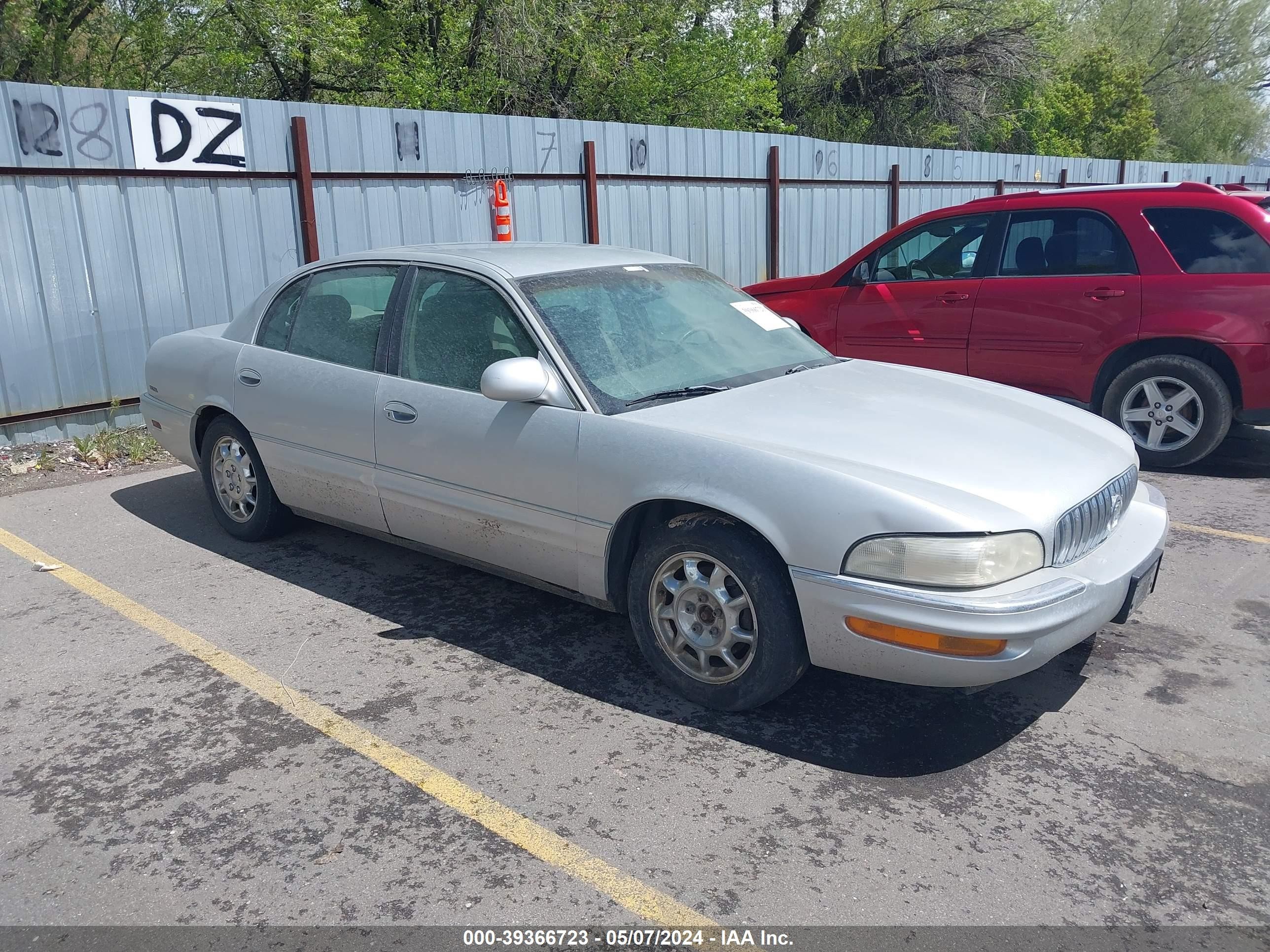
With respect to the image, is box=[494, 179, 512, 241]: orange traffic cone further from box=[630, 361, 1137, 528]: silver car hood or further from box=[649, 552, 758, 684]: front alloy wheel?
box=[649, 552, 758, 684]: front alloy wheel

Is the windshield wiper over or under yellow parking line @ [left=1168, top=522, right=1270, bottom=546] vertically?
over

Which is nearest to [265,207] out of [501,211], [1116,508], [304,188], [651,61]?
[304,188]

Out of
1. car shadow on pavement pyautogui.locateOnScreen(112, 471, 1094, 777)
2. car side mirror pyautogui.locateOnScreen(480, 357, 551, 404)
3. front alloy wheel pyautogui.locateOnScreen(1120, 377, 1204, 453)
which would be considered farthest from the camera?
front alloy wheel pyautogui.locateOnScreen(1120, 377, 1204, 453)

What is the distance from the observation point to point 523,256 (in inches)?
183

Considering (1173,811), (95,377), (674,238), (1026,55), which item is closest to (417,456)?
(1173,811)

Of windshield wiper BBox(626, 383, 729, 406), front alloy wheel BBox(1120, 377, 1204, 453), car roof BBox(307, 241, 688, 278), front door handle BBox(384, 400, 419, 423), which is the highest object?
car roof BBox(307, 241, 688, 278)

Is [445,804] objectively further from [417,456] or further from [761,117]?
[761,117]

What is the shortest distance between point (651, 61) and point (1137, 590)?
56.5 ft

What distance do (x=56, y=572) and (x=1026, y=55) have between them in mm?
24527

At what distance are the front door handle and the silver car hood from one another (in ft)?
3.59

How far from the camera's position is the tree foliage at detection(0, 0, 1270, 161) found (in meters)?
16.9

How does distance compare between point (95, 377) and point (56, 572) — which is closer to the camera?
point (56, 572)

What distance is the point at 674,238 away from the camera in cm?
1212

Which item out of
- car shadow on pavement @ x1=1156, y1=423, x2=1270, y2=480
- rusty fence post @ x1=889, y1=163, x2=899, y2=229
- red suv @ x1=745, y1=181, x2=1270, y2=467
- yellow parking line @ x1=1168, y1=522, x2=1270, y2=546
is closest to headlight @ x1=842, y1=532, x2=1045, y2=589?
yellow parking line @ x1=1168, y1=522, x2=1270, y2=546
